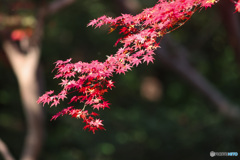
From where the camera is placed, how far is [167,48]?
771cm

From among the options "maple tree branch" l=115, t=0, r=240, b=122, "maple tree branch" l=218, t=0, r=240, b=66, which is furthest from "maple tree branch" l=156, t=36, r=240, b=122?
"maple tree branch" l=218, t=0, r=240, b=66

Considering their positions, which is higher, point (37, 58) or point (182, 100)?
point (182, 100)

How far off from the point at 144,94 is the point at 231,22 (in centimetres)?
723

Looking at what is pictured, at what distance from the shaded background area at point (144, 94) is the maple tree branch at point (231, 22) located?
0.02 metres

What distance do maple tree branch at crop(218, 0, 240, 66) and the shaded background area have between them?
0.02 metres

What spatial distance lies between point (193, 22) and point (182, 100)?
3755 millimetres

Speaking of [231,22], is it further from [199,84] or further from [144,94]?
[144,94]

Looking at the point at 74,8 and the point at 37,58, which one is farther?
the point at 74,8

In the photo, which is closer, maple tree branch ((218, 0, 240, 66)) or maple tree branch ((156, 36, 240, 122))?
maple tree branch ((218, 0, 240, 66))

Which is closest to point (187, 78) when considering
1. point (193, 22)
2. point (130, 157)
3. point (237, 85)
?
point (130, 157)

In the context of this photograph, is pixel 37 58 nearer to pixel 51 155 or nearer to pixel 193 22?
pixel 51 155

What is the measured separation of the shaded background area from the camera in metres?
7.84

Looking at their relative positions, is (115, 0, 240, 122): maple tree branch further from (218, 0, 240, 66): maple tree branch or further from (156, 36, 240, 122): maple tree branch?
(218, 0, 240, 66): maple tree branch

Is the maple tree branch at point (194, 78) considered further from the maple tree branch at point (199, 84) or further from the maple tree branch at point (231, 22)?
the maple tree branch at point (231, 22)
